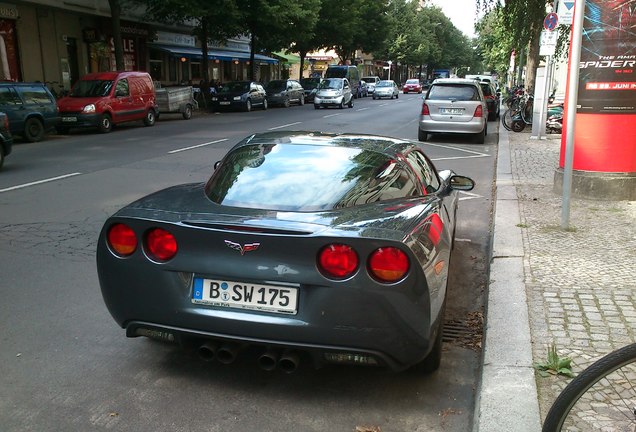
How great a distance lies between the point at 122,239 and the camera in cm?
347

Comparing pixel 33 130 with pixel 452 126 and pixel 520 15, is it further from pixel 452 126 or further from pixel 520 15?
pixel 520 15

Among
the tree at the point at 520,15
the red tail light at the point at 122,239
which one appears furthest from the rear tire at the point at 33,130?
the red tail light at the point at 122,239

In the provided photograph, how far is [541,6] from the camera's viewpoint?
13258 millimetres

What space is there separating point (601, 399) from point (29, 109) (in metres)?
17.3

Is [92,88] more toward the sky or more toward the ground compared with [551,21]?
more toward the ground

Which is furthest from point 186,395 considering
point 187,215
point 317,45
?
point 317,45

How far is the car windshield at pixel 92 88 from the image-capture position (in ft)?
64.4

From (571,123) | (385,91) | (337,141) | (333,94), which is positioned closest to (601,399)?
(337,141)

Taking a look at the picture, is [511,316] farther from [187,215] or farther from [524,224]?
[524,224]

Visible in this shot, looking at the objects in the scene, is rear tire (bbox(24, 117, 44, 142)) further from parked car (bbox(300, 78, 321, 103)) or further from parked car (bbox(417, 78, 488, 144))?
parked car (bbox(300, 78, 321, 103))

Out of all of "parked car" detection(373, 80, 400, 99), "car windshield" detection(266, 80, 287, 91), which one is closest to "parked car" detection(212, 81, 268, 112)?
"car windshield" detection(266, 80, 287, 91)

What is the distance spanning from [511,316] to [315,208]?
5.55ft

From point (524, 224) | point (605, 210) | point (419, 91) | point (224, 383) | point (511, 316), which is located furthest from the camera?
point (419, 91)

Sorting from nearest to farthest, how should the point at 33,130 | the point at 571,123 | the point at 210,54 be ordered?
the point at 571,123
the point at 33,130
the point at 210,54
